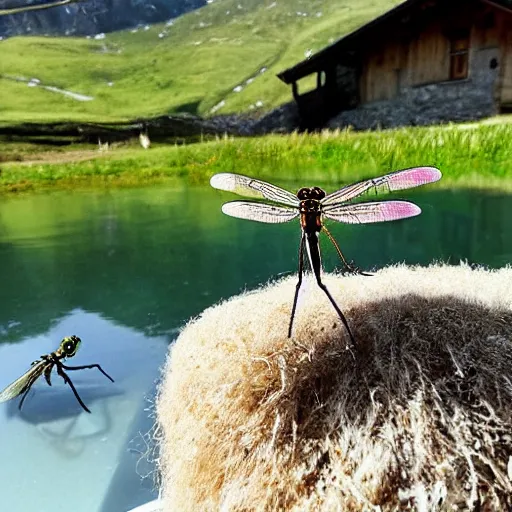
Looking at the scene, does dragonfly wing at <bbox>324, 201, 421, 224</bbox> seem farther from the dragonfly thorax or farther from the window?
the window

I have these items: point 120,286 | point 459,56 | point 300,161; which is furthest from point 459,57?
point 120,286

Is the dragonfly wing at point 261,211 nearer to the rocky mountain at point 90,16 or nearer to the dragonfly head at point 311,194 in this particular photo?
the dragonfly head at point 311,194

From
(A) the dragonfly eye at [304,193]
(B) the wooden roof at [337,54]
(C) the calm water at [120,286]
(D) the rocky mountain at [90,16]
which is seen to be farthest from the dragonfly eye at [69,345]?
(D) the rocky mountain at [90,16]

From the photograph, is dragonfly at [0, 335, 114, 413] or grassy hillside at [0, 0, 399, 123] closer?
dragonfly at [0, 335, 114, 413]

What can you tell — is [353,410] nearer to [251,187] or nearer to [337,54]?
[251,187]

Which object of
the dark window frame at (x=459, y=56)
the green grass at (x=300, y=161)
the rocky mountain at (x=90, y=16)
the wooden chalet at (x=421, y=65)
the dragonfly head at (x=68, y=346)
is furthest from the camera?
the rocky mountain at (x=90, y=16)

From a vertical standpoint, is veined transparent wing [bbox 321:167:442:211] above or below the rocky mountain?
below

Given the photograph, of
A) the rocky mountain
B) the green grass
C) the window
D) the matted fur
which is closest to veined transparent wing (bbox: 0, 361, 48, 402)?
the matted fur

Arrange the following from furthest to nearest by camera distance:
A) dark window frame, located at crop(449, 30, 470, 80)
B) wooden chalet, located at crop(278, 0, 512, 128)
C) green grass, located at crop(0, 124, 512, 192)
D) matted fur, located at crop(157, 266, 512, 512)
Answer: dark window frame, located at crop(449, 30, 470, 80) < wooden chalet, located at crop(278, 0, 512, 128) < green grass, located at crop(0, 124, 512, 192) < matted fur, located at crop(157, 266, 512, 512)
